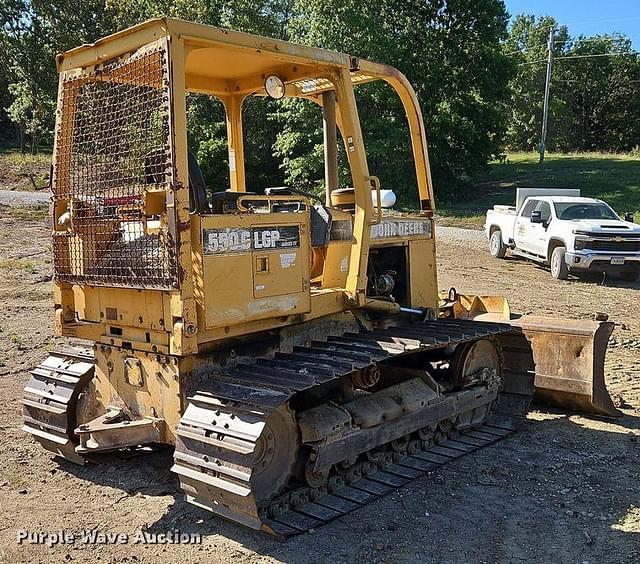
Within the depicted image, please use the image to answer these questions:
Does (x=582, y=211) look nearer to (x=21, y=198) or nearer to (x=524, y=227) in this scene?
(x=524, y=227)

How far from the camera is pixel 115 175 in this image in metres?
5.25

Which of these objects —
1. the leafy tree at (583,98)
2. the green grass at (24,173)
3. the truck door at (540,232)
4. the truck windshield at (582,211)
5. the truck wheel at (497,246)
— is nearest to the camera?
the truck windshield at (582,211)

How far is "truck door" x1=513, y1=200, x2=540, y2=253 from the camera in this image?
17422 millimetres

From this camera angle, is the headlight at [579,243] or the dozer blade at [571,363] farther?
the headlight at [579,243]

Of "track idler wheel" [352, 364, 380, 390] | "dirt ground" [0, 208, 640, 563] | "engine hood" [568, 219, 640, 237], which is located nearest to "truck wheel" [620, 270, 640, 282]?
"engine hood" [568, 219, 640, 237]

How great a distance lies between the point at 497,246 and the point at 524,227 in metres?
1.54

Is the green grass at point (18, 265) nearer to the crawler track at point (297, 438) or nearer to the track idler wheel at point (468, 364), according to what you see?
the track idler wheel at point (468, 364)

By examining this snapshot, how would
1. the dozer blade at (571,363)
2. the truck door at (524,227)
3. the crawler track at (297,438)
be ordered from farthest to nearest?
the truck door at (524,227), the dozer blade at (571,363), the crawler track at (297,438)

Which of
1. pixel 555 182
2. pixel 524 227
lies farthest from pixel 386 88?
pixel 524 227

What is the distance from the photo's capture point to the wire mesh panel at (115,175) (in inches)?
188

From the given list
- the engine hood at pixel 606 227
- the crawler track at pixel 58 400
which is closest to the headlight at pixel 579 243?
the engine hood at pixel 606 227

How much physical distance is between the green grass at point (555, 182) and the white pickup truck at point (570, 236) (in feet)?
→ 23.8

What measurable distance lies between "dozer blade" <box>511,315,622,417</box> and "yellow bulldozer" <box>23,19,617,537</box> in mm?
972

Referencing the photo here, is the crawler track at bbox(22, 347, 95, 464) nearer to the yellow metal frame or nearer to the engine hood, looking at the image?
the yellow metal frame
